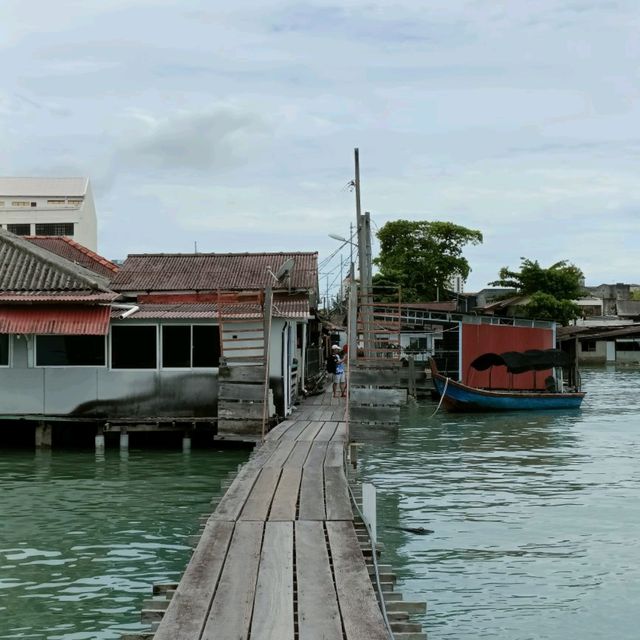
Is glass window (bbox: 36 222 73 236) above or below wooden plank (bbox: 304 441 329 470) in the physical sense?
above

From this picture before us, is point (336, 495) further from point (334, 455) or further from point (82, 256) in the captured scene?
point (82, 256)

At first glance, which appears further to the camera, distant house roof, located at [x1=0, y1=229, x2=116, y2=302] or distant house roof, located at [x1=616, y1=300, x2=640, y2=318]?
distant house roof, located at [x1=616, y1=300, x2=640, y2=318]

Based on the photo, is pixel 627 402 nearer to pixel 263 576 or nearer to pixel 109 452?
pixel 109 452

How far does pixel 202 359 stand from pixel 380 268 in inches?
2050

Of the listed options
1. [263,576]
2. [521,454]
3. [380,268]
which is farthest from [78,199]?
[263,576]

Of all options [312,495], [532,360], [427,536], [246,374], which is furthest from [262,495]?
[532,360]

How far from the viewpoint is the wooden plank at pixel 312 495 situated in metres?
11.3

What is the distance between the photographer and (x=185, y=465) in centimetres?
2145

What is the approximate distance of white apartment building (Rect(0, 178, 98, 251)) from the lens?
65.2 m

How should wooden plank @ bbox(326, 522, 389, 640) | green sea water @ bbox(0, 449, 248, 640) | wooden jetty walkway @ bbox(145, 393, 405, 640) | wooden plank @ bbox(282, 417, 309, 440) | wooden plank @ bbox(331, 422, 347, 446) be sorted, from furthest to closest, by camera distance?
wooden plank @ bbox(282, 417, 309, 440)
wooden plank @ bbox(331, 422, 347, 446)
green sea water @ bbox(0, 449, 248, 640)
wooden jetty walkway @ bbox(145, 393, 405, 640)
wooden plank @ bbox(326, 522, 389, 640)

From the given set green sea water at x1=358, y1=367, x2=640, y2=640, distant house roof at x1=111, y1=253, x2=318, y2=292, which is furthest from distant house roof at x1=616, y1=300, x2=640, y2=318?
distant house roof at x1=111, y1=253, x2=318, y2=292

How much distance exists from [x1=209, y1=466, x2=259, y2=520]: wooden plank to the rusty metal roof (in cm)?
969

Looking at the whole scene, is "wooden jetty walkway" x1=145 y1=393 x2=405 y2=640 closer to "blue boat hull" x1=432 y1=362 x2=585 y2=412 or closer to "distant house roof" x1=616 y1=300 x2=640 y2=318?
"blue boat hull" x1=432 y1=362 x2=585 y2=412

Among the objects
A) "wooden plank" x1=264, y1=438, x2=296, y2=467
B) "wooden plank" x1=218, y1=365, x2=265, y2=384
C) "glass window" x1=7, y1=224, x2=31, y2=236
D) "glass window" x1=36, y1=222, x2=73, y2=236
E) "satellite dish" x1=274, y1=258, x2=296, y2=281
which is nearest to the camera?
"wooden plank" x1=264, y1=438, x2=296, y2=467
